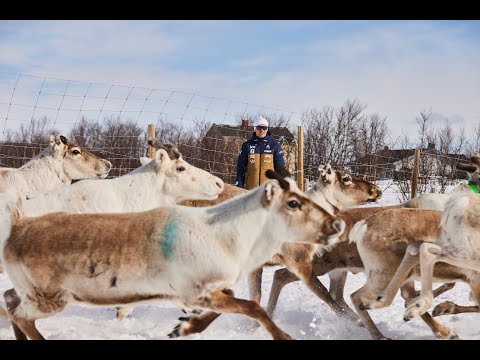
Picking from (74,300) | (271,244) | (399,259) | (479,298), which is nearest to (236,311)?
(271,244)

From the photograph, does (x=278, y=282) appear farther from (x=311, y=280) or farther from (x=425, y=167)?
(x=425, y=167)

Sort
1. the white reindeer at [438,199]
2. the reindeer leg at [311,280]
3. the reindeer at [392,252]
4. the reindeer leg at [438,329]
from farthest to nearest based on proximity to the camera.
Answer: the white reindeer at [438,199] → the reindeer leg at [311,280] → the reindeer leg at [438,329] → the reindeer at [392,252]

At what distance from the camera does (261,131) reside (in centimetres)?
1008

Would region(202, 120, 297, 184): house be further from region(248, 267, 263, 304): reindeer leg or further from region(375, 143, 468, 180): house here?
region(248, 267, 263, 304): reindeer leg

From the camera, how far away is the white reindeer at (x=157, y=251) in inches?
197

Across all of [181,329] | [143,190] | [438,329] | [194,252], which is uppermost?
[143,190]

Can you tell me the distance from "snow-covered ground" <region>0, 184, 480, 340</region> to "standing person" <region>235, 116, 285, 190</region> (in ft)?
7.96

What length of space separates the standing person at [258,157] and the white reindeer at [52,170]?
2294 millimetres

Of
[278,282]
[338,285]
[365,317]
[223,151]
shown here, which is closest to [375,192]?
[338,285]

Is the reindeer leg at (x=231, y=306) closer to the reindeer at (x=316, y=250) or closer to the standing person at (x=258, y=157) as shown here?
the reindeer at (x=316, y=250)

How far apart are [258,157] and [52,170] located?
306 cm

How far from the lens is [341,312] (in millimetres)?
7277

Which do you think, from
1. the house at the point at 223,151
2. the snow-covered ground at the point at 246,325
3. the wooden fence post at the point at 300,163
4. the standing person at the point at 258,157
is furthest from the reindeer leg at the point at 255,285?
the house at the point at 223,151

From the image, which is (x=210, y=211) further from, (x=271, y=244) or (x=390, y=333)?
(x=390, y=333)
